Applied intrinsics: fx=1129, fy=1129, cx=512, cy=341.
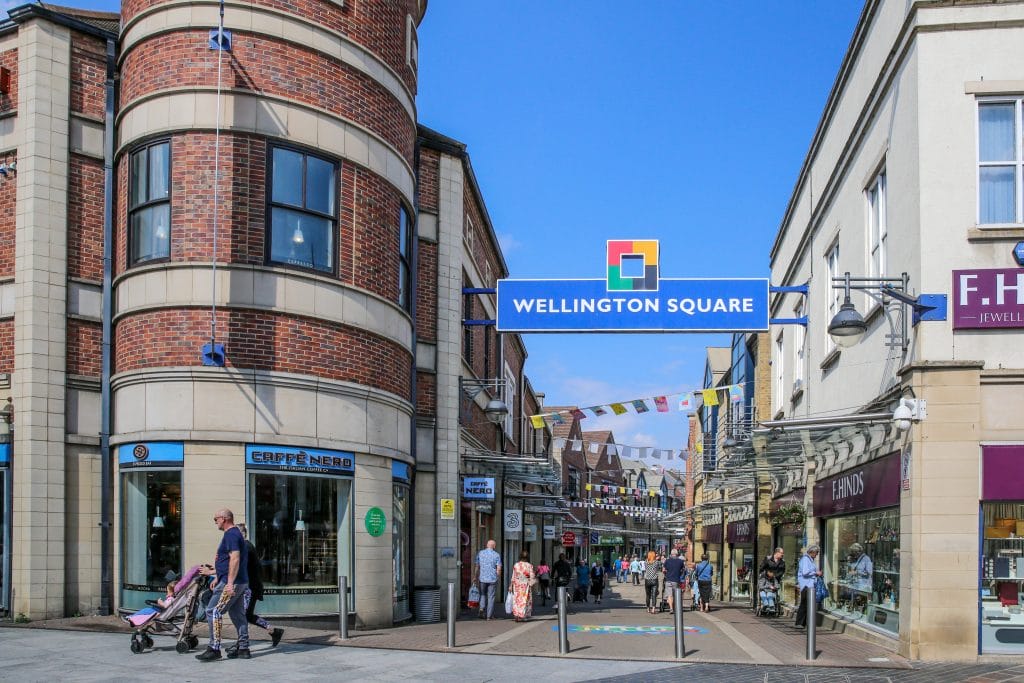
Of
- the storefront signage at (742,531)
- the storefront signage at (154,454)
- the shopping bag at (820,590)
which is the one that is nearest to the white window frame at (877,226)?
the shopping bag at (820,590)

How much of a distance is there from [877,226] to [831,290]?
3.93m

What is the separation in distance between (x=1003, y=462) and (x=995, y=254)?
8.15ft

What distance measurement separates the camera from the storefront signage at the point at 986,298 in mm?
13383

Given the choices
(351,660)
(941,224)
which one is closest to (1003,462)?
(941,224)

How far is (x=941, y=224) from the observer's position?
13.6m

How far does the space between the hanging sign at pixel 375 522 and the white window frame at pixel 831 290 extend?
8.44 m

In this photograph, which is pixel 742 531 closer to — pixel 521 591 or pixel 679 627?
pixel 521 591

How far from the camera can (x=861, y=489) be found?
56.5 feet

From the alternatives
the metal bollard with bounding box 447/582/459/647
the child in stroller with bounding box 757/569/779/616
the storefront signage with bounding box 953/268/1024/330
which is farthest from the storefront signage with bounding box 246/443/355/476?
the child in stroller with bounding box 757/569/779/616

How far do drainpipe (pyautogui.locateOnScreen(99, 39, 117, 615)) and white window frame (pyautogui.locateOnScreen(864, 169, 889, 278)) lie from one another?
11.4m

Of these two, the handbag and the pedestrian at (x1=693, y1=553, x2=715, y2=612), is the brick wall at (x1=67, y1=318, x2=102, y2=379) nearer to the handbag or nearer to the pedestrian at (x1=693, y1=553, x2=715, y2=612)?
the handbag

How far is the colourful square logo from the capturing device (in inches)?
747

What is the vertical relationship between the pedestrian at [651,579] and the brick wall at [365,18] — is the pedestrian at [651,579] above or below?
below

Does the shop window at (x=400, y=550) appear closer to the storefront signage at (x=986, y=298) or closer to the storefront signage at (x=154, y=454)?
the storefront signage at (x=154, y=454)
